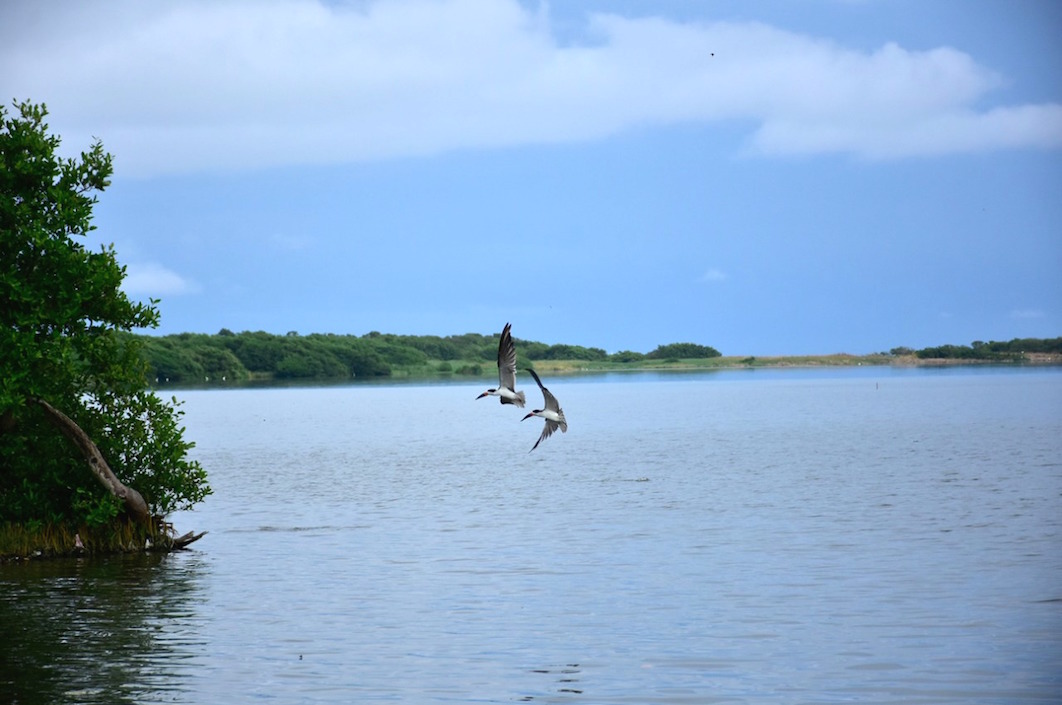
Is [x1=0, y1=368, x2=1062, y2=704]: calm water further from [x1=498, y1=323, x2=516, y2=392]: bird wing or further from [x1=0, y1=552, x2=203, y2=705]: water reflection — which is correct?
[x1=498, y1=323, x2=516, y2=392]: bird wing

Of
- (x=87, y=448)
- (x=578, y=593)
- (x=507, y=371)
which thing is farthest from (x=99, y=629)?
(x=578, y=593)

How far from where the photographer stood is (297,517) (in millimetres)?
41688

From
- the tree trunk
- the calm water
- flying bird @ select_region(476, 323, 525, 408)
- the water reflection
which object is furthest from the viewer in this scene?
the tree trunk

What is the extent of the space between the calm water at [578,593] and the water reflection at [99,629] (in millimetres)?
78

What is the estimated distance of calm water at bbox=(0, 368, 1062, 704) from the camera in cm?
1969

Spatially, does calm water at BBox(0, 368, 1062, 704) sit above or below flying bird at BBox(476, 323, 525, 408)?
below

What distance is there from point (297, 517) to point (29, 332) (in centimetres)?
1554

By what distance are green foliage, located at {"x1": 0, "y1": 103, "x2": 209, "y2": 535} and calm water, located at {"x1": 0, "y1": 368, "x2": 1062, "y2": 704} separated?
1.85 metres

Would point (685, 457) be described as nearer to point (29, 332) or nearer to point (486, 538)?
point (486, 538)

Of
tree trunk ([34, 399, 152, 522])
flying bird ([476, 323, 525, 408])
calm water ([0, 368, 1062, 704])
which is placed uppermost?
flying bird ([476, 323, 525, 408])

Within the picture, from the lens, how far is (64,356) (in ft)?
91.1

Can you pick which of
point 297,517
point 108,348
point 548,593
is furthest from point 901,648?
point 297,517

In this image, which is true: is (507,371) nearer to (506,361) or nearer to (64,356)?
(506,361)

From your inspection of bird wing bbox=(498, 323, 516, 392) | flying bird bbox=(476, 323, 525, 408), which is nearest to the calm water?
flying bird bbox=(476, 323, 525, 408)
